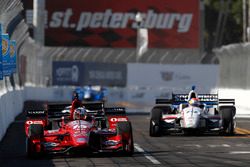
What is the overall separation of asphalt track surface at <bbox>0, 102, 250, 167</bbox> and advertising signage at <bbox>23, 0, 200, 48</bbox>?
5625 cm

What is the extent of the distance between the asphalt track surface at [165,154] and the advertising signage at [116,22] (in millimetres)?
56253

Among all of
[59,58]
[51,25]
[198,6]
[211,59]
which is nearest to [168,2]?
[198,6]

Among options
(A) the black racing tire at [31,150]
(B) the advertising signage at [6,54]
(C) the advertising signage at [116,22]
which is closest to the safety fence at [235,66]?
(B) the advertising signage at [6,54]

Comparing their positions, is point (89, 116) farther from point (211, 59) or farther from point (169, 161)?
point (211, 59)

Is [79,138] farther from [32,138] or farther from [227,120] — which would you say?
[227,120]

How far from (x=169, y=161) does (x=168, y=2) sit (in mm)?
64975

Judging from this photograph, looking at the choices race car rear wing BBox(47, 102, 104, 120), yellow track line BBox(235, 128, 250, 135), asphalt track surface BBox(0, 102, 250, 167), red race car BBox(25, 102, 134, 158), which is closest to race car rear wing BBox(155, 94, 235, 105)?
yellow track line BBox(235, 128, 250, 135)

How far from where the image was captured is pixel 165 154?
17.5 meters

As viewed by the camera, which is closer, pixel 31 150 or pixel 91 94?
pixel 31 150

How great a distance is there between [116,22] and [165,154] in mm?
62739

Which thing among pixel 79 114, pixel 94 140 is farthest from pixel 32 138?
pixel 79 114

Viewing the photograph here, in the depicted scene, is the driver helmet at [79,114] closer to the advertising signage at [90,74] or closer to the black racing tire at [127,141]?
the black racing tire at [127,141]

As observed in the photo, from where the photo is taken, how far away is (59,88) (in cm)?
5741

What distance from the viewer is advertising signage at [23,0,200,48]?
3127 inches
